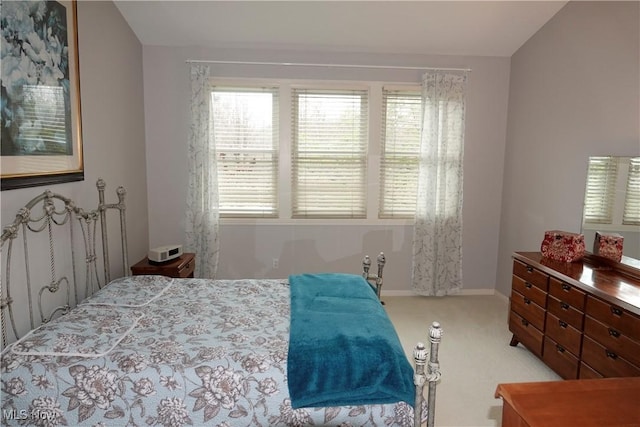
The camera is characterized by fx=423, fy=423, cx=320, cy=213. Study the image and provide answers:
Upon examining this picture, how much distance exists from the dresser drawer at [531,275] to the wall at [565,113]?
625 millimetres

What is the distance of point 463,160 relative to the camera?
4625mm

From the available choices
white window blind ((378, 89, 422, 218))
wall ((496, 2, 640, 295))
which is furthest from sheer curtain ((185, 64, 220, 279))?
wall ((496, 2, 640, 295))

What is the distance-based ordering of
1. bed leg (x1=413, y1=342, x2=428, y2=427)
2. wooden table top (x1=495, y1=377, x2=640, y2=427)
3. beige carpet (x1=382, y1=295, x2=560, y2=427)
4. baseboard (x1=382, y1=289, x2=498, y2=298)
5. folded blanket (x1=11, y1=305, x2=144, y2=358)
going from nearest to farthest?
1. wooden table top (x1=495, y1=377, x2=640, y2=427)
2. bed leg (x1=413, y1=342, x2=428, y2=427)
3. folded blanket (x1=11, y1=305, x2=144, y2=358)
4. beige carpet (x1=382, y1=295, x2=560, y2=427)
5. baseboard (x1=382, y1=289, x2=498, y2=298)

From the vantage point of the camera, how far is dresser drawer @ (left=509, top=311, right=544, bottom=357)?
3.15 metres

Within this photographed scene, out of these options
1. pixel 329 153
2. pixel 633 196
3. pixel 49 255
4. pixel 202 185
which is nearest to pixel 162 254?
pixel 202 185

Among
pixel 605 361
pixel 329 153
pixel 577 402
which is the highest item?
pixel 329 153

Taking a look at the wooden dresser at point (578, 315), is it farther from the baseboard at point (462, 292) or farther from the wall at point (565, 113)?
the baseboard at point (462, 292)

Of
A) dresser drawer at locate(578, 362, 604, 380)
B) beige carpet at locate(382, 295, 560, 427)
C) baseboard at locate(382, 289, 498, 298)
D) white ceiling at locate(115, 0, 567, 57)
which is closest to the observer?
dresser drawer at locate(578, 362, 604, 380)

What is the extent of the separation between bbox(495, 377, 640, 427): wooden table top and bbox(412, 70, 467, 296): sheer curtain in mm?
3266

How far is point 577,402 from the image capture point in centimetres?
122

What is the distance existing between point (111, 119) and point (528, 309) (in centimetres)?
372

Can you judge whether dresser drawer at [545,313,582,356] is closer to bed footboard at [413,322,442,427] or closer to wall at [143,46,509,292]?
bed footboard at [413,322,442,427]

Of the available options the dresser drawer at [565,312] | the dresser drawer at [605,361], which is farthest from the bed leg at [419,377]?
the dresser drawer at [565,312]

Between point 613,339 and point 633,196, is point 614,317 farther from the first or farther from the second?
point 633,196
